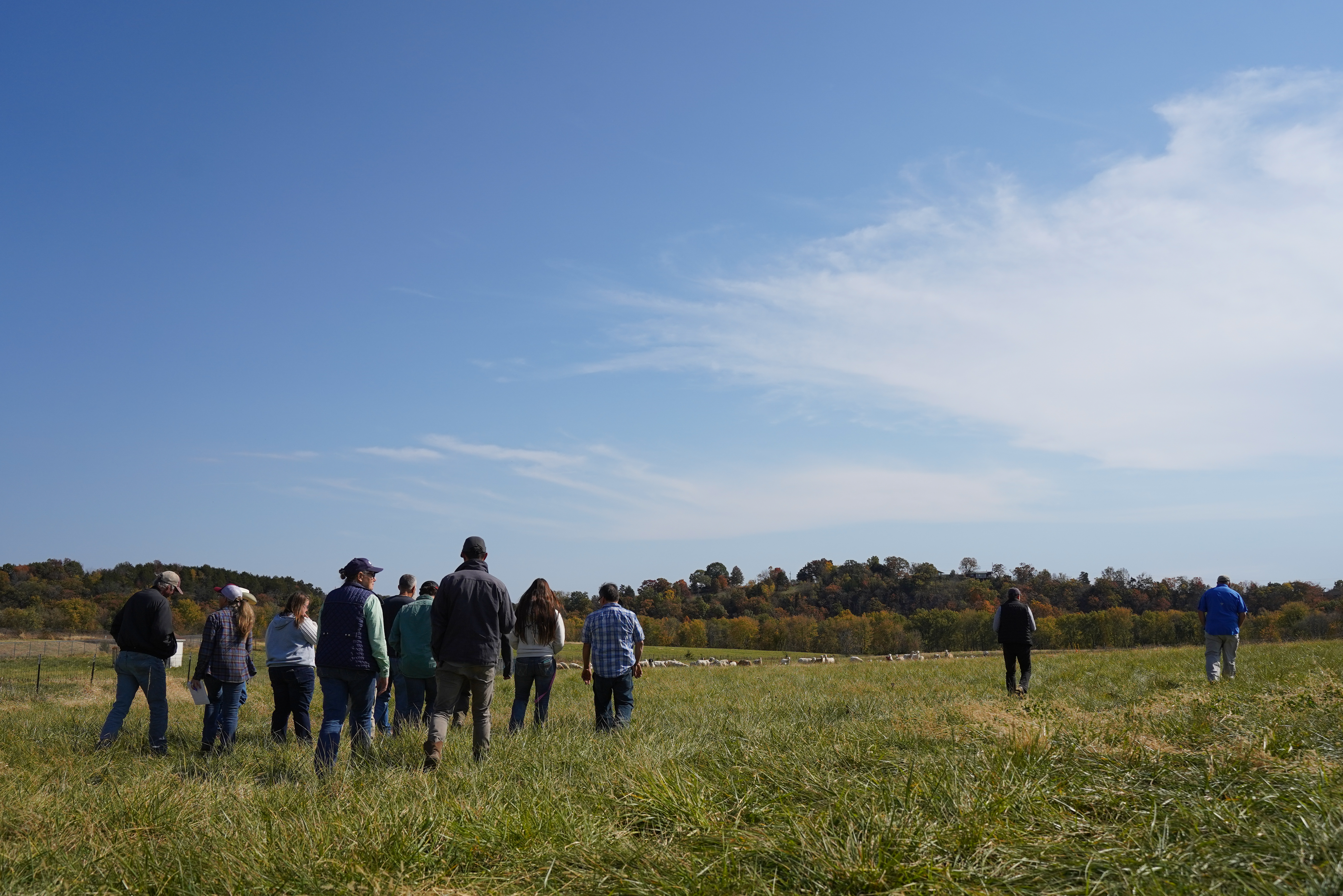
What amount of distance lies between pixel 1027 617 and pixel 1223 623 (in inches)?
128

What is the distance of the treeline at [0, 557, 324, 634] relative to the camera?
262 ft

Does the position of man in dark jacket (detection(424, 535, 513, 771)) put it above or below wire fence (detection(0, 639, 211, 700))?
above

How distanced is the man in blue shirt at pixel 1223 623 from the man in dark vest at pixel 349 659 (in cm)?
1193

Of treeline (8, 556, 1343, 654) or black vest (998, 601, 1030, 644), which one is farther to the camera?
treeline (8, 556, 1343, 654)

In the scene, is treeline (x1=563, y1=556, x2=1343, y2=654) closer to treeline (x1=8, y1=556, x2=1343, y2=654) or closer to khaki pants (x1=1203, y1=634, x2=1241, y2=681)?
treeline (x1=8, y1=556, x2=1343, y2=654)

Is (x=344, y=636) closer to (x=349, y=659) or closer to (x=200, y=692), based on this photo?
(x=349, y=659)

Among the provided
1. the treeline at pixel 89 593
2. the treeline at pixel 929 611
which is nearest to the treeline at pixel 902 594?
the treeline at pixel 929 611

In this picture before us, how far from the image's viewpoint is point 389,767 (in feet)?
18.5

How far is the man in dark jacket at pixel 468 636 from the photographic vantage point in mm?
6828

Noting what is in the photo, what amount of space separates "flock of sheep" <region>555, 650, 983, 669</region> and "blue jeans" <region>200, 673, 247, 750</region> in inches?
821

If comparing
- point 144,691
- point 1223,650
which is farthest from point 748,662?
point 144,691

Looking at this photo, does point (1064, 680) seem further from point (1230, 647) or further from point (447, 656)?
point (447, 656)

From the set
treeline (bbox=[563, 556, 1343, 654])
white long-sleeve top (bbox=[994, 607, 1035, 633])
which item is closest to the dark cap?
white long-sleeve top (bbox=[994, 607, 1035, 633])

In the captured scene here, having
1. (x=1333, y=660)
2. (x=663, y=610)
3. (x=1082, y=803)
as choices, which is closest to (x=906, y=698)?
(x=1082, y=803)
